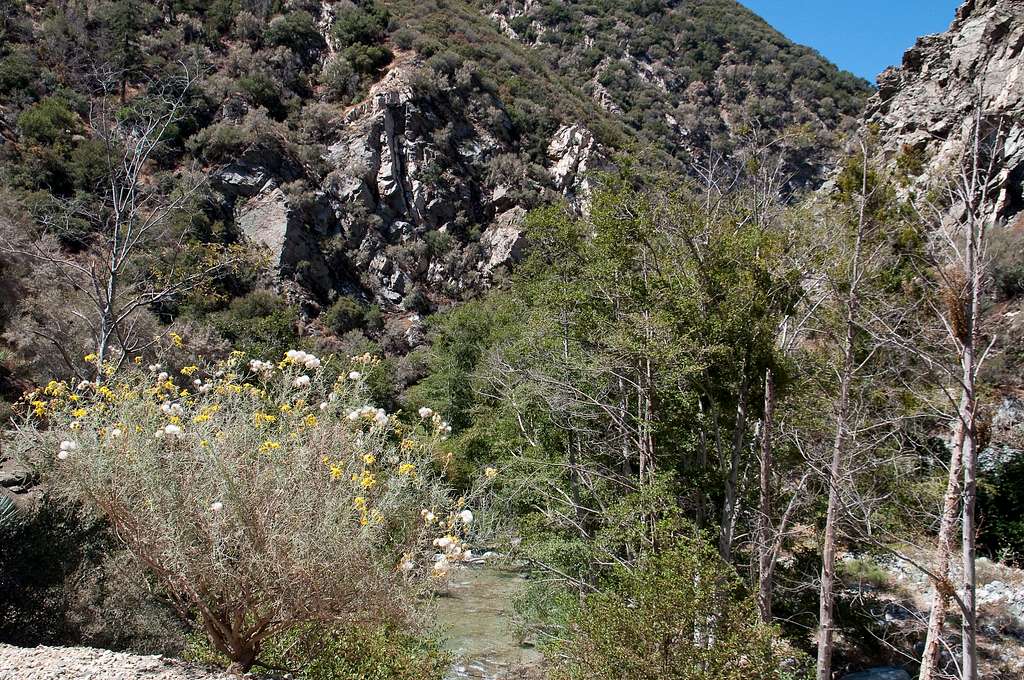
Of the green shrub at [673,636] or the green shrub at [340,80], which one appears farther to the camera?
the green shrub at [340,80]

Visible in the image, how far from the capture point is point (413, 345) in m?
33.8

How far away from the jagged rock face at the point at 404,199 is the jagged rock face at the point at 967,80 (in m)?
15.9

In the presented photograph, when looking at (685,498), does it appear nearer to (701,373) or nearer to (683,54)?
(701,373)

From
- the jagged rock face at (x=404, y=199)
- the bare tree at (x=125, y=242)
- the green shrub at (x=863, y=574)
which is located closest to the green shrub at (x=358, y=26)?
the jagged rock face at (x=404, y=199)

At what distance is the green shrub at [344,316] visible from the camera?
3180 cm

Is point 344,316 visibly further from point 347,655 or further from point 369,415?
point 347,655

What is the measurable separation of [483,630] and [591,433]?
4.93 m

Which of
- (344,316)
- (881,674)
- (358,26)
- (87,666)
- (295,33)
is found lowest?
(87,666)

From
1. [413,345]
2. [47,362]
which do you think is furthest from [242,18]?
[47,362]

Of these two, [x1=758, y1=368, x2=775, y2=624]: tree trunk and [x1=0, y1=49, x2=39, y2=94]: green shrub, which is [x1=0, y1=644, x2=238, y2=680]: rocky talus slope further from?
[x1=0, y1=49, x2=39, y2=94]: green shrub

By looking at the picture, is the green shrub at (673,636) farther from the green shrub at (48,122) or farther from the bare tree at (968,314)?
the green shrub at (48,122)

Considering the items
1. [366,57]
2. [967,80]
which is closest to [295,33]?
[366,57]

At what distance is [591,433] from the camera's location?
12328mm

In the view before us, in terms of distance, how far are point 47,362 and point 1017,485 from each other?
74.5 ft
